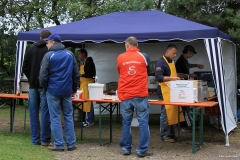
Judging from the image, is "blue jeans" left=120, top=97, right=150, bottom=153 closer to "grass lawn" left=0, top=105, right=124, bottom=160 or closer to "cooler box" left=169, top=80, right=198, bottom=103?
"cooler box" left=169, top=80, right=198, bottom=103

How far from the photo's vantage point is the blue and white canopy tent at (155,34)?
260 inches

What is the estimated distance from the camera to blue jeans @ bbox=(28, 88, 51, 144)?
617cm

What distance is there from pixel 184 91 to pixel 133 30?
1550mm

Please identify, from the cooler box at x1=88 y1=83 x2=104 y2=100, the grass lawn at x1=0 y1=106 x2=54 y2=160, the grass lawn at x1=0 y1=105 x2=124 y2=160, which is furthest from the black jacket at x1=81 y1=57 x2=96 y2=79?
the cooler box at x1=88 y1=83 x2=104 y2=100

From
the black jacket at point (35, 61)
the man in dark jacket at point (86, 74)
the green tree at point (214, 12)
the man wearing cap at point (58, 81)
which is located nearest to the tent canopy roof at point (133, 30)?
the man in dark jacket at point (86, 74)

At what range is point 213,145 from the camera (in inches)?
266

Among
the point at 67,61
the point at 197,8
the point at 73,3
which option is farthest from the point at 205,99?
the point at 73,3

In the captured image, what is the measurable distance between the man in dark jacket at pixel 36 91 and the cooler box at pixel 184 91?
1868 millimetres

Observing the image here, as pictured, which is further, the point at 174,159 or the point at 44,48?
the point at 44,48

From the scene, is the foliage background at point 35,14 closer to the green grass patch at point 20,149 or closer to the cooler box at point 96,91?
the cooler box at point 96,91

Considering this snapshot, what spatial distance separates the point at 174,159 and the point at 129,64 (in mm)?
1407

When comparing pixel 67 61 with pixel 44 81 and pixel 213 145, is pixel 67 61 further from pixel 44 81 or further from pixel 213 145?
pixel 213 145

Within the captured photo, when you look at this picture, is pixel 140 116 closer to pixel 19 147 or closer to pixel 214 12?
pixel 19 147

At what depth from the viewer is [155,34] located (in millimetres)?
6820
